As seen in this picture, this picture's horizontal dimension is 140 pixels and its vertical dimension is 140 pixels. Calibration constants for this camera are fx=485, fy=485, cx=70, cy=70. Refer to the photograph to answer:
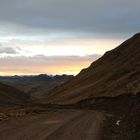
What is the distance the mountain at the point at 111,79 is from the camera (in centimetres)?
10650

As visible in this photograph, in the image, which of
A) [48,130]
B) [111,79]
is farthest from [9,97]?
[48,130]

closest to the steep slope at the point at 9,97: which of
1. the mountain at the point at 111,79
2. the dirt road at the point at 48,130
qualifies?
the mountain at the point at 111,79

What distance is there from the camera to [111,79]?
12794 centimetres

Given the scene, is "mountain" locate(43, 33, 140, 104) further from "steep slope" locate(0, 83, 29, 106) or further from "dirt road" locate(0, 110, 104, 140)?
"dirt road" locate(0, 110, 104, 140)

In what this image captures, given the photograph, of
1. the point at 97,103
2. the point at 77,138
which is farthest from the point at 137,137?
the point at 97,103

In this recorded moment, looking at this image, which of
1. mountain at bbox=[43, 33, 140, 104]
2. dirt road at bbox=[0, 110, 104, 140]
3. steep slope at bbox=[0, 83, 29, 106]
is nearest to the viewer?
dirt road at bbox=[0, 110, 104, 140]

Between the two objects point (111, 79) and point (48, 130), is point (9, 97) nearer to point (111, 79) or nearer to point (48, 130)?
point (111, 79)

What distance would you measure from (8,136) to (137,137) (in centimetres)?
642

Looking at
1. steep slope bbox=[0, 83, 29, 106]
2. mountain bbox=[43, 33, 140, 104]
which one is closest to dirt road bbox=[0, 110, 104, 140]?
mountain bbox=[43, 33, 140, 104]

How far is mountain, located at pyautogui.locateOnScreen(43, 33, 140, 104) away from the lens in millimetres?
106500

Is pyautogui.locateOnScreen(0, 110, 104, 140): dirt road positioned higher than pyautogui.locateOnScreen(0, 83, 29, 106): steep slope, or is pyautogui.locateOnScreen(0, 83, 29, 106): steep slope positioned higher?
pyautogui.locateOnScreen(0, 83, 29, 106): steep slope

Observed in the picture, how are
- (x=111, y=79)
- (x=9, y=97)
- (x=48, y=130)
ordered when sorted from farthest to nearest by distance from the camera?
1. (x=9, y=97)
2. (x=111, y=79)
3. (x=48, y=130)

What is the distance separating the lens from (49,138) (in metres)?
23.2

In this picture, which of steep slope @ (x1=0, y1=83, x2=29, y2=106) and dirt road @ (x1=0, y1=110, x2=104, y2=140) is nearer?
dirt road @ (x1=0, y1=110, x2=104, y2=140)
